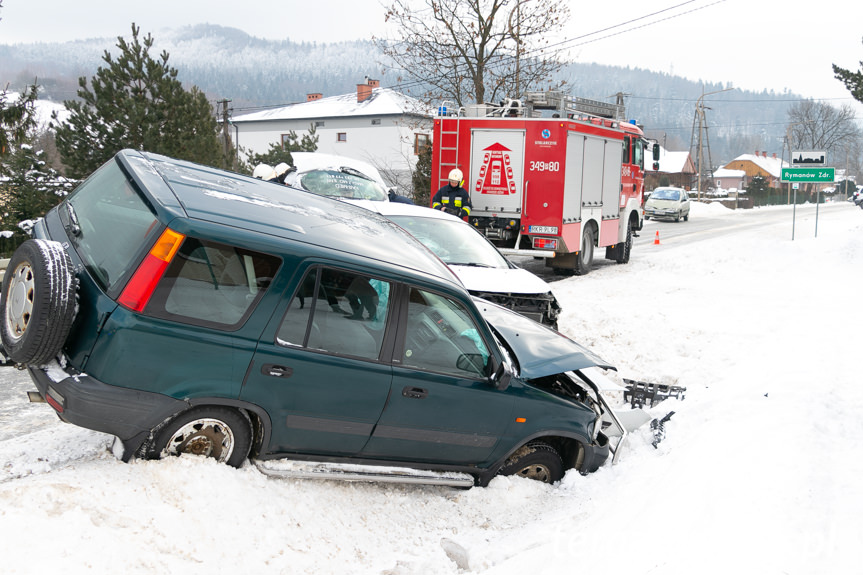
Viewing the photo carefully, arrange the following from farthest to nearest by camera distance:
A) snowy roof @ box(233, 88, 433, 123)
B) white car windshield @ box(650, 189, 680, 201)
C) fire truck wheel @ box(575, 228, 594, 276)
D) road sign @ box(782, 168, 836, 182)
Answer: snowy roof @ box(233, 88, 433, 123) → white car windshield @ box(650, 189, 680, 201) → road sign @ box(782, 168, 836, 182) → fire truck wheel @ box(575, 228, 594, 276)

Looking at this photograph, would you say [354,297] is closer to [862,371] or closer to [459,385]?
[459,385]

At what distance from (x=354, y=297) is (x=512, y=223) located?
1061cm

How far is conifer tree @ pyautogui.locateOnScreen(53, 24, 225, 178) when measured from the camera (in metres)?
15.7

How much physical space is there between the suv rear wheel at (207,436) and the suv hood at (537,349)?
175 centimetres

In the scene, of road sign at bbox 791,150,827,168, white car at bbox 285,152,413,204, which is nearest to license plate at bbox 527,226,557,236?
white car at bbox 285,152,413,204

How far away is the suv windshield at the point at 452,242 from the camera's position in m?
8.47

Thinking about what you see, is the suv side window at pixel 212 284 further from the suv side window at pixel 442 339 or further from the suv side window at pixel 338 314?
the suv side window at pixel 442 339

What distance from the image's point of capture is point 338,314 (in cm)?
396

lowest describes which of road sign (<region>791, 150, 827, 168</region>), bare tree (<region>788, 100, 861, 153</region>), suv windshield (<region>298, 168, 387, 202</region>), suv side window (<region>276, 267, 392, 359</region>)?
suv side window (<region>276, 267, 392, 359</region>)

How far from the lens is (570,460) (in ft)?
Result: 16.8

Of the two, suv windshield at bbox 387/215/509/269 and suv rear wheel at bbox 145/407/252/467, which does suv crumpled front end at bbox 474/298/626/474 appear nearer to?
suv rear wheel at bbox 145/407/252/467

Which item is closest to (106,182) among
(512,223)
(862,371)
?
(862,371)

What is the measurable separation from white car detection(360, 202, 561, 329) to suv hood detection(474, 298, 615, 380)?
1.98 metres

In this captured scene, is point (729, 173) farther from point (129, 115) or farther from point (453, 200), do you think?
point (129, 115)
